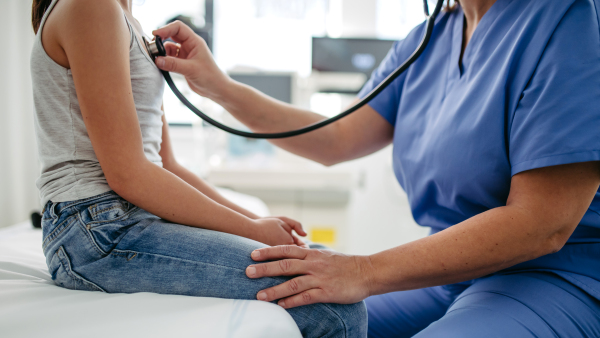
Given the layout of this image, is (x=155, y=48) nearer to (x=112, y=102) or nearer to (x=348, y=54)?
(x=112, y=102)

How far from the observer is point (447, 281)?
0.66 meters

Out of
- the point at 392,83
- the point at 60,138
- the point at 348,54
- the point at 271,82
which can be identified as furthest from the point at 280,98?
the point at 60,138

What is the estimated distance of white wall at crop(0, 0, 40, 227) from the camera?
2.04 meters

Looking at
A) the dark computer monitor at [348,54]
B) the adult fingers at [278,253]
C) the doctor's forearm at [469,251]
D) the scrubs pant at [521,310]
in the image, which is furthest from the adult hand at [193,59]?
the dark computer monitor at [348,54]

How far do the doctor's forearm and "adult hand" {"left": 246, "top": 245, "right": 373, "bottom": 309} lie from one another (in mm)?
29

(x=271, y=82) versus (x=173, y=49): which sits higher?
(x=173, y=49)

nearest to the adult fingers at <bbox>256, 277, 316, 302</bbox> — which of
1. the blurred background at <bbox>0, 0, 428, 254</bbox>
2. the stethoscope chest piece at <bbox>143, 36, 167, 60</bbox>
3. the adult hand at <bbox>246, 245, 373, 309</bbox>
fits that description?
the adult hand at <bbox>246, 245, 373, 309</bbox>

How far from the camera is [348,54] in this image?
2.48 m

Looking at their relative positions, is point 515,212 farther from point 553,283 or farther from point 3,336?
point 3,336

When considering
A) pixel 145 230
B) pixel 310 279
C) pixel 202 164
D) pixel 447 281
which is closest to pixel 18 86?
pixel 202 164

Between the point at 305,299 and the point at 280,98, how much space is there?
1932mm

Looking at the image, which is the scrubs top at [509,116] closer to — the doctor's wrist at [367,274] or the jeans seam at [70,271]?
the doctor's wrist at [367,274]

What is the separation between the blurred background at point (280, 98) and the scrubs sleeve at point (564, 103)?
4.60 ft

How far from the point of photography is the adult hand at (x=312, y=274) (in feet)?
1.95
